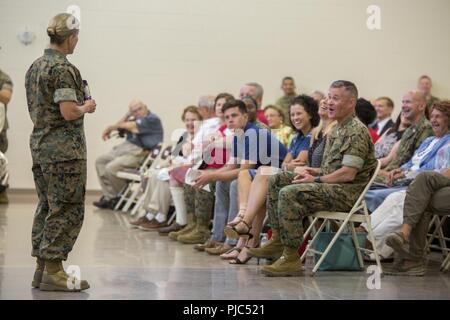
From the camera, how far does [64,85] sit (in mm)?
3453

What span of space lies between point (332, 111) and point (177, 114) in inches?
229

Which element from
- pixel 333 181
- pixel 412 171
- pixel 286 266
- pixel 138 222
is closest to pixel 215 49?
pixel 138 222

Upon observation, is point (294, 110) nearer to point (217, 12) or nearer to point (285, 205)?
point (285, 205)

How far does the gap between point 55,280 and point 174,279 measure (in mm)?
682

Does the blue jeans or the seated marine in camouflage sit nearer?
the seated marine in camouflage

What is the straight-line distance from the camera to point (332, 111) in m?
4.33

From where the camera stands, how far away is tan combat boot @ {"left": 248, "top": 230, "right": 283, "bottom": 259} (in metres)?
4.49

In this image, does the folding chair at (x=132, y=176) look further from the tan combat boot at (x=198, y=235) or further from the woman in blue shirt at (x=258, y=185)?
the woman in blue shirt at (x=258, y=185)

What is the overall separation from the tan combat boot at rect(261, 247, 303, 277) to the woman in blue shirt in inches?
18.5

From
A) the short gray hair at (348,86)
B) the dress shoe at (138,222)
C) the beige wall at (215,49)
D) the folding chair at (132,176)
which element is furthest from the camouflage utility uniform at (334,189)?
the beige wall at (215,49)

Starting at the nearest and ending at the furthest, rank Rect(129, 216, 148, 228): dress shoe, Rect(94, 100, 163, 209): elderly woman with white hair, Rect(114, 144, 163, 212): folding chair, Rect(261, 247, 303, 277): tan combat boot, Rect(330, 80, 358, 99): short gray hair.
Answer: Rect(261, 247, 303, 277): tan combat boot < Rect(330, 80, 358, 99): short gray hair < Rect(129, 216, 148, 228): dress shoe < Rect(114, 144, 163, 212): folding chair < Rect(94, 100, 163, 209): elderly woman with white hair

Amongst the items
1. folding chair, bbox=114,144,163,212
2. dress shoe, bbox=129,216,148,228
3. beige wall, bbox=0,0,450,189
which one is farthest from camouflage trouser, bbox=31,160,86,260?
beige wall, bbox=0,0,450,189

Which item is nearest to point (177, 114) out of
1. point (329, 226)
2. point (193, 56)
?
point (193, 56)

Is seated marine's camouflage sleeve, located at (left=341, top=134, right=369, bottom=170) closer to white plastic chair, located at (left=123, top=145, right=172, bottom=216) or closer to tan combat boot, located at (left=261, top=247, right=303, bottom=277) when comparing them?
tan combat boot, located at (left=261, top=247, right=303, bottom=277)
